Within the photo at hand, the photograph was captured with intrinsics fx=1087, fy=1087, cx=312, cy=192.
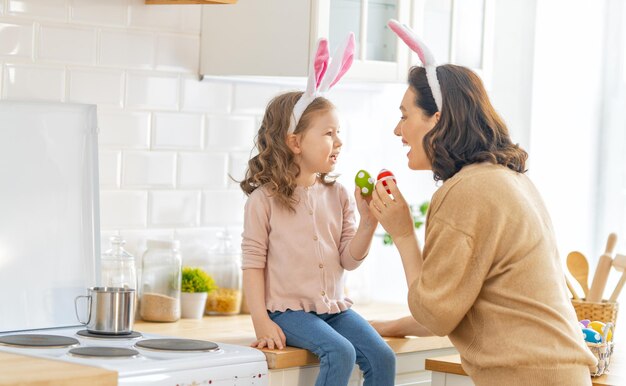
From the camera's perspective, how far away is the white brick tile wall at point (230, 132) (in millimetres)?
3125

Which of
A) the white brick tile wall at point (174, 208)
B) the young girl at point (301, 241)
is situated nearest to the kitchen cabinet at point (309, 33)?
the young girl at point (301, 241)

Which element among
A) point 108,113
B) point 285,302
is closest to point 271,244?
point 285,302

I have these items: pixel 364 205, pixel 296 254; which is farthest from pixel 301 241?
→ pixel 364 205

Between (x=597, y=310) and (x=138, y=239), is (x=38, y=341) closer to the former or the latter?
(x=138, y=239)

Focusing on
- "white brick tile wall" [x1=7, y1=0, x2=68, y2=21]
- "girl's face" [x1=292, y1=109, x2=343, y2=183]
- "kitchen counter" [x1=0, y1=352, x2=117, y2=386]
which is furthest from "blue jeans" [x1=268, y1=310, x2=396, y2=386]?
"white brick tile wall" [x1=7, y1=0, x2=68, y2=21]

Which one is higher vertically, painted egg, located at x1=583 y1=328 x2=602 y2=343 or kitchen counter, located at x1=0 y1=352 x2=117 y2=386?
painted egg, located at x1=583 y1=328 x2=602 y2=343

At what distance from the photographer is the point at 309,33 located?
284 cm

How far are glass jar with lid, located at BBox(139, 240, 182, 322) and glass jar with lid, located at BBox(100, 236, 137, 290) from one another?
0.31ft

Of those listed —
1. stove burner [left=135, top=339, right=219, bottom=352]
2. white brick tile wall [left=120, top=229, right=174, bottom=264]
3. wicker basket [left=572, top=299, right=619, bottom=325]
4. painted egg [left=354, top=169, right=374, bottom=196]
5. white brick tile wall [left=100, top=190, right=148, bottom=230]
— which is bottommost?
stove burner [left=135, top=339, right=219, bottom=352]

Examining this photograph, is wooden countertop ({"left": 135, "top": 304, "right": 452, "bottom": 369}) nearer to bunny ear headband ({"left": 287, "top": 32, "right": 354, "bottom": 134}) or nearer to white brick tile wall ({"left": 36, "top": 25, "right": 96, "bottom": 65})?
bunny ear headband ({"left": 287, "top": 32, "right": 354, "bottom": 134})

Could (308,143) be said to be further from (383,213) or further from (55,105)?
(55,105)

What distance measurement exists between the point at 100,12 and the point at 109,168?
1.35 feet

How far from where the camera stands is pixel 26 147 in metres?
2.64

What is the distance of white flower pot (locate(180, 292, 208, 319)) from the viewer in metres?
2.96
